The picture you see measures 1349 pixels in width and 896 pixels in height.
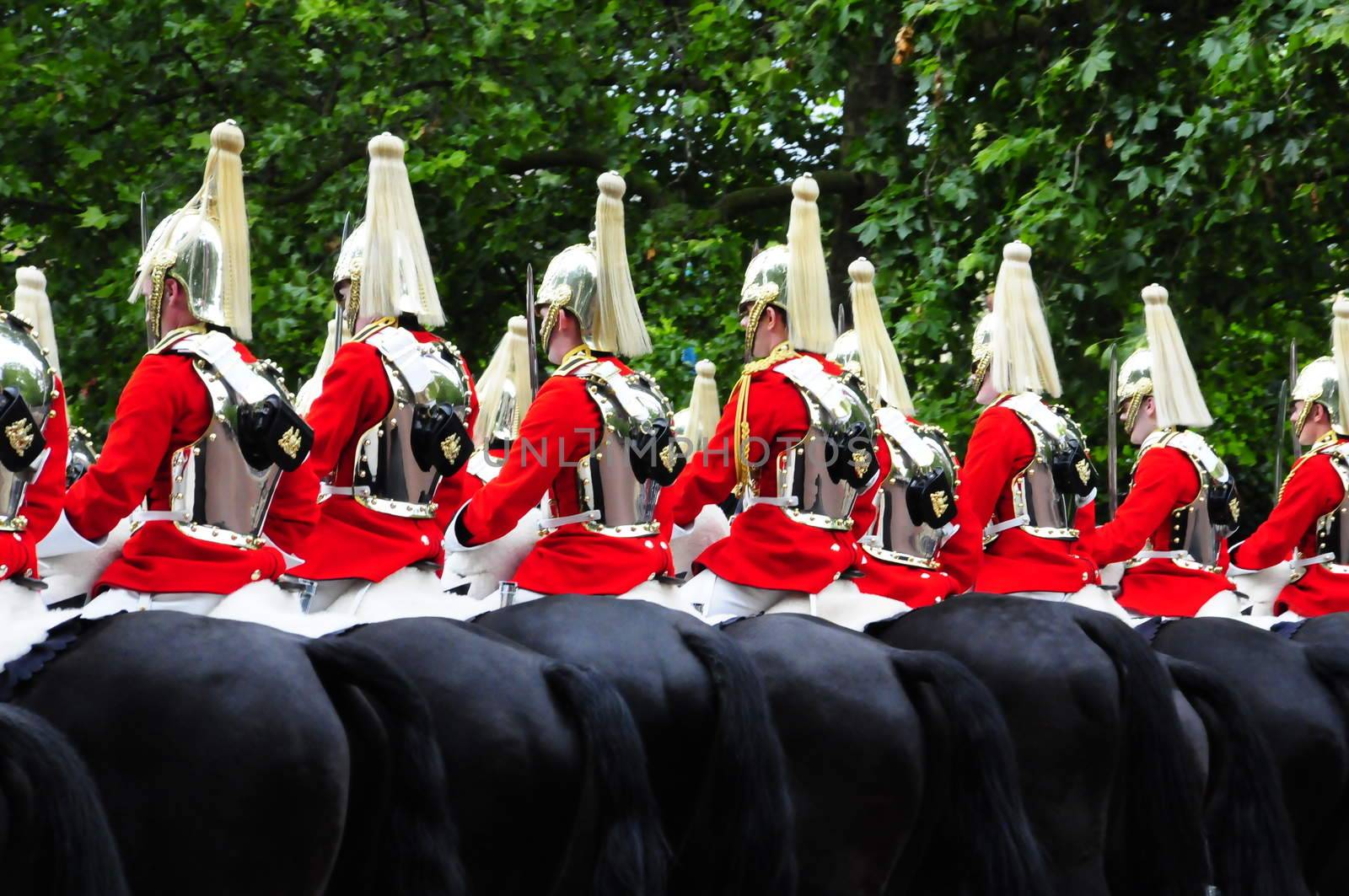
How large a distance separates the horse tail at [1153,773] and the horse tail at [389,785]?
1.89m

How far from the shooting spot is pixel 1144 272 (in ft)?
32.8

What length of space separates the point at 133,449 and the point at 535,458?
116 cm

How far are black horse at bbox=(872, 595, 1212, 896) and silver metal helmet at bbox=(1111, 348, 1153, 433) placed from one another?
2.93m

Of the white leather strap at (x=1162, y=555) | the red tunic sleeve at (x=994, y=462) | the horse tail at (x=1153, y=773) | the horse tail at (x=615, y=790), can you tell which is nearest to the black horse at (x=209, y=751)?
the horse tail at (x=615, y=790)

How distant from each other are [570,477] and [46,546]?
1.39 m

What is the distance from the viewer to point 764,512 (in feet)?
18.5

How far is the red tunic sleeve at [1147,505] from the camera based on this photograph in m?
7.26

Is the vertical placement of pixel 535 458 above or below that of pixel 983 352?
below

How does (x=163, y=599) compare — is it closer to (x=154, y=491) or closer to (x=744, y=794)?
(x=154, y=491)

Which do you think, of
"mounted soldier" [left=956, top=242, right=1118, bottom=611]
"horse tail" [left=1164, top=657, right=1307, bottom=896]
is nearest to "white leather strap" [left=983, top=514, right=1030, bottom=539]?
"mounted soldier" [left=956, top=242, right=1118, bottom=611]

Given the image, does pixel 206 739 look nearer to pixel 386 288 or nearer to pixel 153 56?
pixel 386 288

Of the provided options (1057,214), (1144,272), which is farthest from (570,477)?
(1144,272)

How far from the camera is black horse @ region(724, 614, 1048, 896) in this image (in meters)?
4.47

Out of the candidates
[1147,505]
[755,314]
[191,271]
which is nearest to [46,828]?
[191,271]
